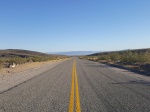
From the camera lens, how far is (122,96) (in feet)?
33.5

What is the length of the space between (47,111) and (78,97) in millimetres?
2567

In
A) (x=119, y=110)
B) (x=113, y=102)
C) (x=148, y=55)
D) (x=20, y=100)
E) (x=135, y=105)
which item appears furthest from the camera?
(x=148, y=55)

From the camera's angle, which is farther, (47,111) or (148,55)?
(148,55)

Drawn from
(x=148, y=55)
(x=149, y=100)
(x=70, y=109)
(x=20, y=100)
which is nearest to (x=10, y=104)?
(x=20, y=100)

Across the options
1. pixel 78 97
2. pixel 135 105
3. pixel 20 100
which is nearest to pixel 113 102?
pixel 135 105

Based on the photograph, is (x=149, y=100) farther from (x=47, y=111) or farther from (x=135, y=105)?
(x=47, y=111)

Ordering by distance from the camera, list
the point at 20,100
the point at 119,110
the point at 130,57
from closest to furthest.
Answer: the point at 119,110
the point at 20,100
the point at 130,57

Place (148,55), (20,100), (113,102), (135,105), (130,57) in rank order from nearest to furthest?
(135,105) < (113,102) < (20,100) < (148,55) < (130,57)

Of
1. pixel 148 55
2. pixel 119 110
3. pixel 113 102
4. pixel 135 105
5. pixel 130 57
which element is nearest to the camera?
pixel 119 110

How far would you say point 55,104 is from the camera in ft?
28.9

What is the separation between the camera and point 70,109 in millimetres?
7871

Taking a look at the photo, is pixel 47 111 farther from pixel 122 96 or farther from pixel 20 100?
pixel 122 96

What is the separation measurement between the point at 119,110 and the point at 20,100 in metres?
3.99

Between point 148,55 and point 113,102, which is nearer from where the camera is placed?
point 113,102
